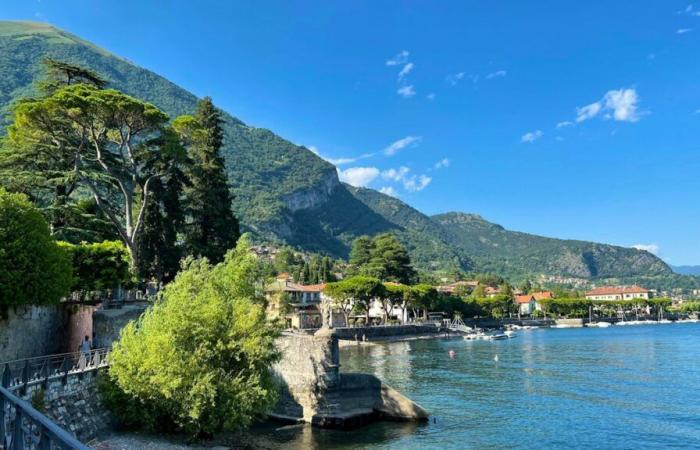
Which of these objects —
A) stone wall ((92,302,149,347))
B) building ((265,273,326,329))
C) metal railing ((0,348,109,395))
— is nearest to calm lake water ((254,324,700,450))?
metal railing ((0,348,109,395))

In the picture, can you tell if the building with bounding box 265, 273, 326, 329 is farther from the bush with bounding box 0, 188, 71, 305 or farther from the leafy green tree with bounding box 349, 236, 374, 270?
the bush with bounding box 0, 188, 71, 305

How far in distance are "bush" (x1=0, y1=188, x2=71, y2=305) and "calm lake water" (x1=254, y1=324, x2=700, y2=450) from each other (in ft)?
41.6

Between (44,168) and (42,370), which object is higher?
(44,168)

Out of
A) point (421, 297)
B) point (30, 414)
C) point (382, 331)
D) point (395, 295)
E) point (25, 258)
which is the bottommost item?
point (382, 331)

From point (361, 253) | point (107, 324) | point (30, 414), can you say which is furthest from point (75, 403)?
point (361, 253)

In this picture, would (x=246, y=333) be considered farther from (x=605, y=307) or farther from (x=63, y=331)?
(x=605, y=307)

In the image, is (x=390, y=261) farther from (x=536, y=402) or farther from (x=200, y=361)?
(x=200, y=361)

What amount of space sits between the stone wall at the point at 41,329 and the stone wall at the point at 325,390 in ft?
38.2

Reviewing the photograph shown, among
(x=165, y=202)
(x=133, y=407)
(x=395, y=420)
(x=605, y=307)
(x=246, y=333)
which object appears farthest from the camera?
(x=605, y=307)

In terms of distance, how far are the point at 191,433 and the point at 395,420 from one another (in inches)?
472

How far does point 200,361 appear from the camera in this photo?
2275cm

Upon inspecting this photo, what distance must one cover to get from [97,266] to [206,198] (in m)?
19.0

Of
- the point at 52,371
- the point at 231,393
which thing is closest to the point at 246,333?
the point at 231,393

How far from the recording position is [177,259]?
156 feet
